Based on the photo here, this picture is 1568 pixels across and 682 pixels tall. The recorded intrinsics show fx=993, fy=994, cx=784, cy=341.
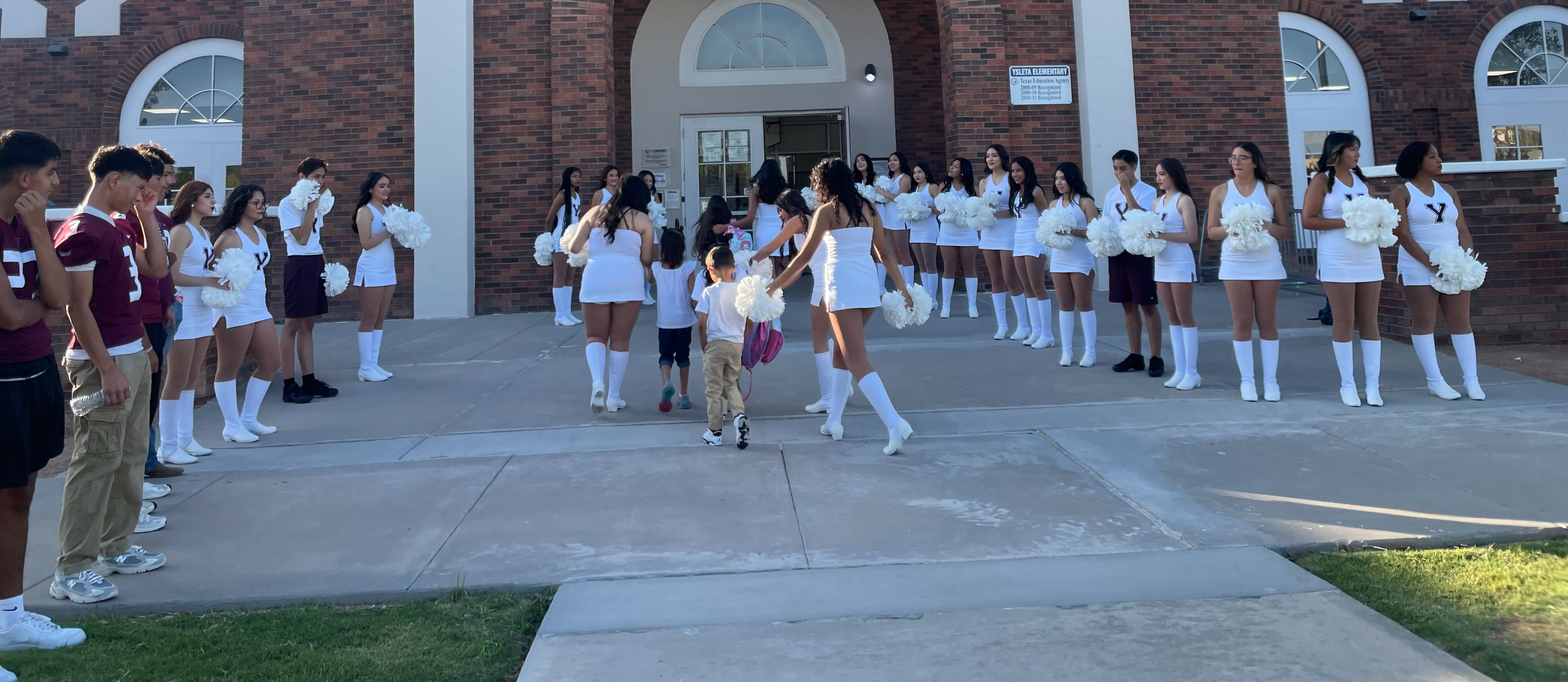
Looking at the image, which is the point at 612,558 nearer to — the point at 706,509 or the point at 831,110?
the point at 706,509

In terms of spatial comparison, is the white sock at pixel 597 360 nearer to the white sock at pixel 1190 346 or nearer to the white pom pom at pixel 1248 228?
the white sock at pixel 1190 346

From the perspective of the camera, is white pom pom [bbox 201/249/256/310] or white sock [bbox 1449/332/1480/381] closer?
white pom pom [bbox 201/249/256/310]

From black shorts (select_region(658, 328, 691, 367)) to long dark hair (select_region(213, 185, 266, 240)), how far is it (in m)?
2.84

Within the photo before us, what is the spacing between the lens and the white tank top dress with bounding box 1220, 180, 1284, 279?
6648mm

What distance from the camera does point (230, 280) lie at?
6117 millimetres

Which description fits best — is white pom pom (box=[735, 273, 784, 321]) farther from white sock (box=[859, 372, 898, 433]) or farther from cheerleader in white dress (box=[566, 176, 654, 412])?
cheerleader in white dress (box=[566, 176, 654, 412])

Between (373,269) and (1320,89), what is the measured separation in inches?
544

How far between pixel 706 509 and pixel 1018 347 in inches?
201

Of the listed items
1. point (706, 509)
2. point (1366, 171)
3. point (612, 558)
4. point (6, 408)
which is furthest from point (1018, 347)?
point (6, 408)

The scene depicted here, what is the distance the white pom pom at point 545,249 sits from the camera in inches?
456

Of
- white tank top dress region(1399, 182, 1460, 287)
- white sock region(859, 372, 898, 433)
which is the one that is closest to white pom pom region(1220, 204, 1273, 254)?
white tank top dress region(1399, 182, 1460, 287)

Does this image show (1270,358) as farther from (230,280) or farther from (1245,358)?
(230,280)

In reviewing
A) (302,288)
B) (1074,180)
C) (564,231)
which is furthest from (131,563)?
(564,231)

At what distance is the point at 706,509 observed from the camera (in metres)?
4.80
